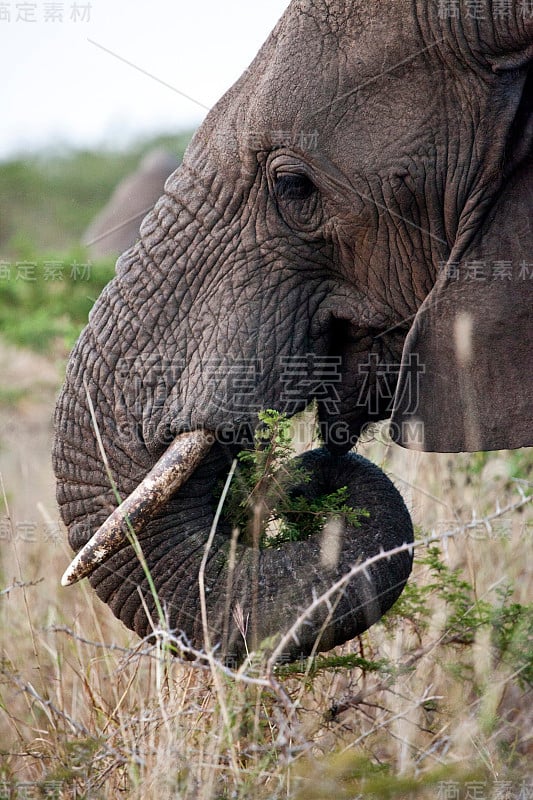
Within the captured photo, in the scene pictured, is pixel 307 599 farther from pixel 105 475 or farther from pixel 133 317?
pixel 133 317

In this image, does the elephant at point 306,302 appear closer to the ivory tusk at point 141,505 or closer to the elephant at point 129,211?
the ivory tusk at point 141,505

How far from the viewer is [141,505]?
9.37 feet

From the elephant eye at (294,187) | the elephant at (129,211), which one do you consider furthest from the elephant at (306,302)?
the elephant at (129,211)

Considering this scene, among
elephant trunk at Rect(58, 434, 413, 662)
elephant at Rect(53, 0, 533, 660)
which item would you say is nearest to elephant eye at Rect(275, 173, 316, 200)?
elephant at Rect(53, 0, 533, 660)

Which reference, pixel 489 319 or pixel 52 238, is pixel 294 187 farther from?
pixel 52 238

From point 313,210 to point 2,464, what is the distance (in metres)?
4.42

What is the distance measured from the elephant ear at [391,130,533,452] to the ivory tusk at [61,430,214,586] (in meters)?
0.57

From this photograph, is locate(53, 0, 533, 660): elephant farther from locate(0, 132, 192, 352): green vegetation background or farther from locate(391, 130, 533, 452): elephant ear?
locate(0, 132, 192, 352): green vegetation background

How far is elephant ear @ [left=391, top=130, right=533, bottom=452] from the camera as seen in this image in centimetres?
291

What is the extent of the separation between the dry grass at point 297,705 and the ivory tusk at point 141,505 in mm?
158

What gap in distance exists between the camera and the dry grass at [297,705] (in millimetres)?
2479

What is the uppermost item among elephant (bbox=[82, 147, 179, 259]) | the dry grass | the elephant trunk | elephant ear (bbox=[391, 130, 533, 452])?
elephant (bbox=[82, 147, 179, 259])

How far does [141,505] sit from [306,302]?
27.1 inches

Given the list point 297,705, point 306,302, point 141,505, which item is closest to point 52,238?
point 306,302
